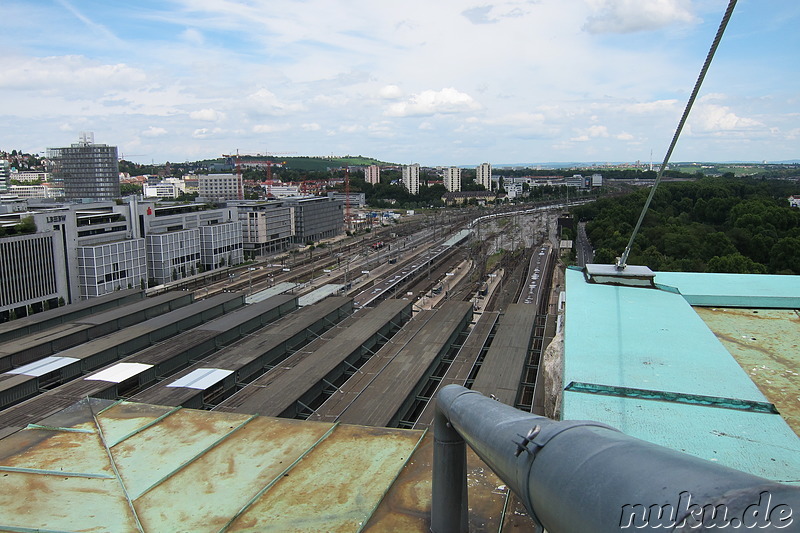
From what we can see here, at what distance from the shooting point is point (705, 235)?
32469 mm

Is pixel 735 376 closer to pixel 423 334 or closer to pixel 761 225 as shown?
pixel 423 334

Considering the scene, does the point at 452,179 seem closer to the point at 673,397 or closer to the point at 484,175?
the point at 484,175

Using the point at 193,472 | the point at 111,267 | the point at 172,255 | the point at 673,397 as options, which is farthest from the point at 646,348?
the point at 172,255

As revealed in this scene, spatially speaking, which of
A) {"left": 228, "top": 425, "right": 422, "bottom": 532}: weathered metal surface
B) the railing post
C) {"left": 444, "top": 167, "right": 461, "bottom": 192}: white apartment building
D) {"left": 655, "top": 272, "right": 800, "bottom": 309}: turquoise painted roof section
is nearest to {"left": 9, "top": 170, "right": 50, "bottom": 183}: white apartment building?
{"left": 444, "top": 167, "right": 461, "bottom": 192}: white apartment building

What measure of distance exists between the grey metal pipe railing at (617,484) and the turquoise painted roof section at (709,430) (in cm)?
226

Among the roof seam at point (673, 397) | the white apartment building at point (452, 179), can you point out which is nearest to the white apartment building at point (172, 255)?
the roof seam at point (673, 397)

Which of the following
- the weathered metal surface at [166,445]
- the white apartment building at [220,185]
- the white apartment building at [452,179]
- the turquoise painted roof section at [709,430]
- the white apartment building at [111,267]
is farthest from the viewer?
the white apartment building at [452,179]

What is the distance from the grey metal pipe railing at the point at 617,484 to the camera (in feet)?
4.41

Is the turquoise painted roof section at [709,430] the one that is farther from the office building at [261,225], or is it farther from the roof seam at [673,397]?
the office building at [261,225]

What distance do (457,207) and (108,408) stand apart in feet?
237

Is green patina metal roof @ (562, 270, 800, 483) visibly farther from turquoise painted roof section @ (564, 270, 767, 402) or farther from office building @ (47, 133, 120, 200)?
office building @ (47, 133, 120, 200)

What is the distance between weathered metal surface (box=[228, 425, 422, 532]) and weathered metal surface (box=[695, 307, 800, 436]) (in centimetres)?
368

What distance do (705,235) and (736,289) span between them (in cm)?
2596

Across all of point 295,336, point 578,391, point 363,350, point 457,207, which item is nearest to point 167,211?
point 295,336
